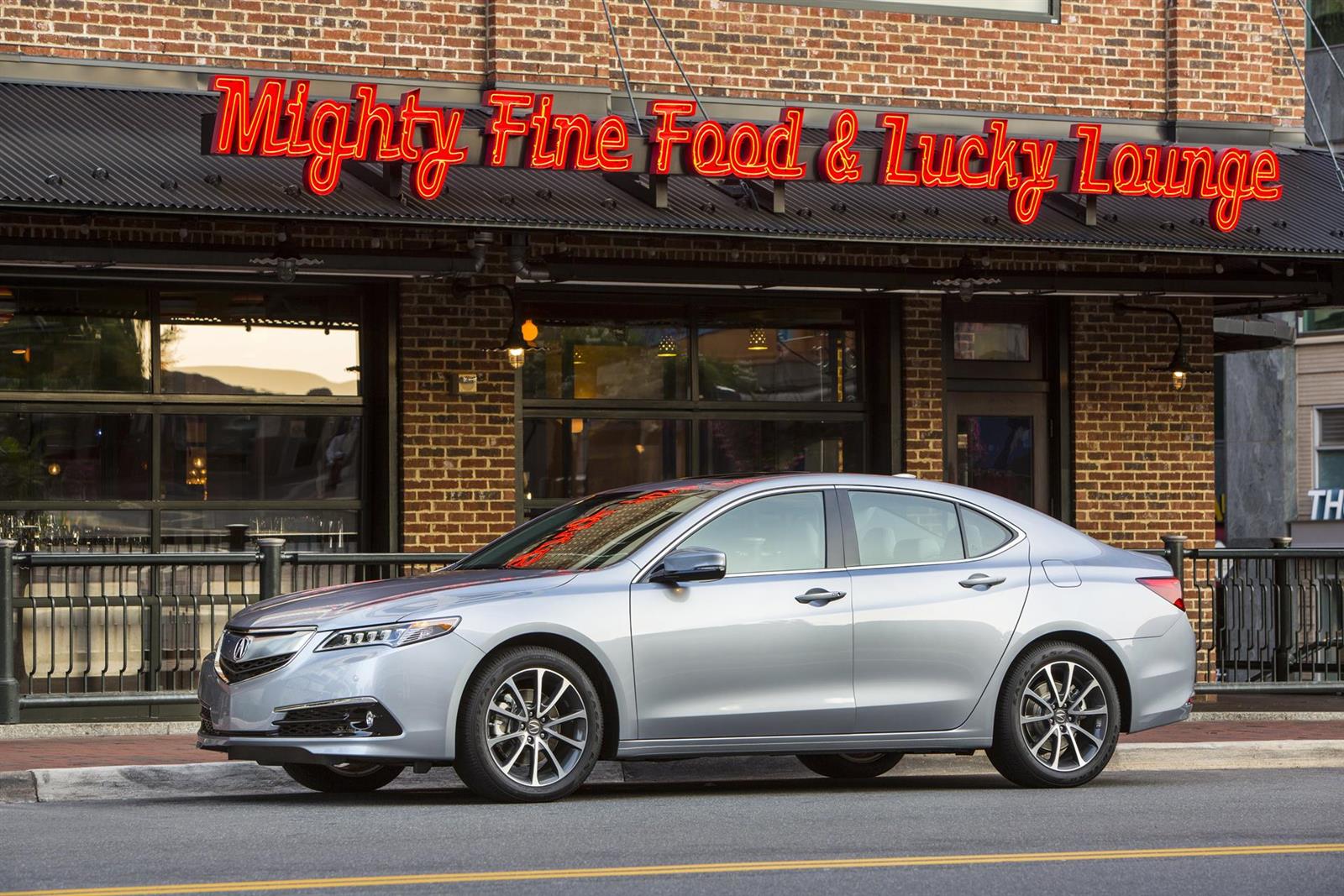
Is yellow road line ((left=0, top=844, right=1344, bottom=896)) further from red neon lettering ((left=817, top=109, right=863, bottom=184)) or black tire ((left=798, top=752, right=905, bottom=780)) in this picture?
red neon lettering ((left=817, top=109, right=863, bottom=184))

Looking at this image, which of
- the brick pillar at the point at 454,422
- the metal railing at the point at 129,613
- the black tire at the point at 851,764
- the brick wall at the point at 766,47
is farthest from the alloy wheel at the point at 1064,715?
the brick wall at the point at 766,47

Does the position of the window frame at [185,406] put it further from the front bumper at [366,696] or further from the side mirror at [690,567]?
the side mirror at [690,567]

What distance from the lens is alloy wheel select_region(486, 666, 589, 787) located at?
907 cm

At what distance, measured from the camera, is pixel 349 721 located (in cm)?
882

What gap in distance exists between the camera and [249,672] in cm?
903

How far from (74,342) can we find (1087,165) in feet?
23.3

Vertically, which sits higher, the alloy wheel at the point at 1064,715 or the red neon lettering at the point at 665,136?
the red neon lettering at the point at 665,136

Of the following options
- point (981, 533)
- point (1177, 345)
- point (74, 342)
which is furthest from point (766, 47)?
point (981, 533)

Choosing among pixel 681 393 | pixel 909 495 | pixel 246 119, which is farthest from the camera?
pixel 681 393

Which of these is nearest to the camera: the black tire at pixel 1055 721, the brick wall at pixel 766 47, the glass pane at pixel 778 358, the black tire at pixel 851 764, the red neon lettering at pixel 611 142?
the black tire at pixel 1055 721

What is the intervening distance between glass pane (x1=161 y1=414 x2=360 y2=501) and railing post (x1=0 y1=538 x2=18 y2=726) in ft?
7.76

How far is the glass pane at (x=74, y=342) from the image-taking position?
13992mm

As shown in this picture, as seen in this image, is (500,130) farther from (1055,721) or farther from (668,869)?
(668,869)

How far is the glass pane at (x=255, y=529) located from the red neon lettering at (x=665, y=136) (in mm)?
3601
